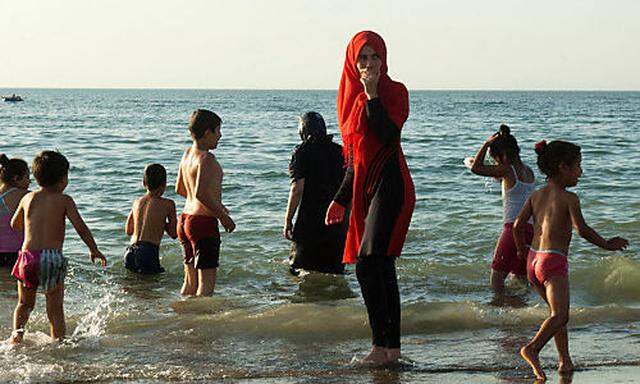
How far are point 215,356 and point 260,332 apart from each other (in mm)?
713

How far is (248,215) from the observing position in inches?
596

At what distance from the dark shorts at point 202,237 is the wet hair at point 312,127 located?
1414 millimetres

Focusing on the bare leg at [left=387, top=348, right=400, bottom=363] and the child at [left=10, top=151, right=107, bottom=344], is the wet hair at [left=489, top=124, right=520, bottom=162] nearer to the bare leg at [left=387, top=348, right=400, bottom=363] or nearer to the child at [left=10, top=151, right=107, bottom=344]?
the bare leg at [left=387, top=348, right=400, bottom=363]

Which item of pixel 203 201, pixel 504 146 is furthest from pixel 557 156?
pixel 203 201

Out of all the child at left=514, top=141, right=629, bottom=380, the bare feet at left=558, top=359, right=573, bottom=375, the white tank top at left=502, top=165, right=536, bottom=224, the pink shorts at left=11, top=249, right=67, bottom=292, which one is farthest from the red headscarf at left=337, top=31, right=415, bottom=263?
the white tank top at left=502, top=165, right=536, bottom=224

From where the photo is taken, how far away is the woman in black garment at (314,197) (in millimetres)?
8680

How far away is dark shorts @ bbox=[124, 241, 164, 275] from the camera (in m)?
9.01

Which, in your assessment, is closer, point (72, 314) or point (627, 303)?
point (72, 314)

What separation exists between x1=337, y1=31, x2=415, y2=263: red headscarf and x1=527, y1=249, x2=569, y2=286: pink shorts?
30.9 inches

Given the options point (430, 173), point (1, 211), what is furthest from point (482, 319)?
point (430, 173)

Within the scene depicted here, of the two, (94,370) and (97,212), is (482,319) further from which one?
(97,212)

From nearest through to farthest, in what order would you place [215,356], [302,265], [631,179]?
[215,356]
[302,265]
[631,179]

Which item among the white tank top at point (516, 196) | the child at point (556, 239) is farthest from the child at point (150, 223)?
the child at point (556, 239)

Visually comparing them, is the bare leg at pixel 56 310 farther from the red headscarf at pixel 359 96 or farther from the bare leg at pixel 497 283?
the bare leg at pixel 497 283
